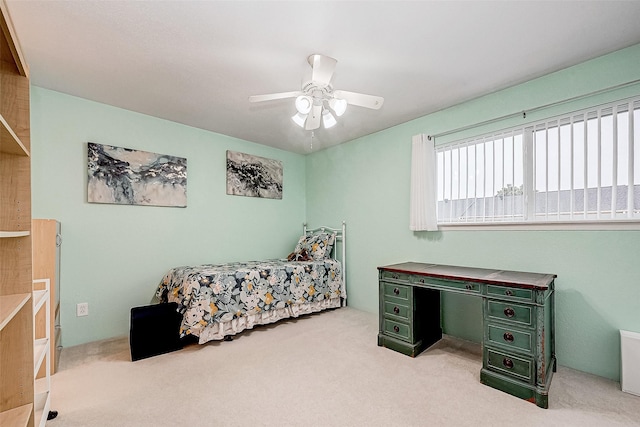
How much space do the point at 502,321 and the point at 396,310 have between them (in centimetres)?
84

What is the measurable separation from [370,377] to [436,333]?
1.05 meters

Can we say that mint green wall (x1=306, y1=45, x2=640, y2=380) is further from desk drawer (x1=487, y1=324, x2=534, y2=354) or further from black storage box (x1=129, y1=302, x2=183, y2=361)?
black storage box (x1=129, y1=302, x2=183, y2=361)

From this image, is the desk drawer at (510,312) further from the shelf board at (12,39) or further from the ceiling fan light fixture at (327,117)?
the shelf board at (12,39)

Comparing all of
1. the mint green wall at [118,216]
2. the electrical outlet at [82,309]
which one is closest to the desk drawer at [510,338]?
the mint green wall at [118,216]

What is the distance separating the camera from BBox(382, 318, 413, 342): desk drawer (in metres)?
2.52

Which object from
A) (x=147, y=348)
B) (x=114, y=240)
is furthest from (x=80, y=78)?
(x=147, y=348)

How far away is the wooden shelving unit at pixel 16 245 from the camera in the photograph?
1.23 meters

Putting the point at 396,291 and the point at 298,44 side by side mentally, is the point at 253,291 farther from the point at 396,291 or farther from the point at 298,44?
the point at 298,44

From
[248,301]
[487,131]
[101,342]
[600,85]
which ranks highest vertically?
[600,85]

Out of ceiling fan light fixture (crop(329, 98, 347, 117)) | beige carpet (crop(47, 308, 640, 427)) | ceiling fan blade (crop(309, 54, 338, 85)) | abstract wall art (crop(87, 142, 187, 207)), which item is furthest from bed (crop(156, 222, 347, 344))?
ceiling fan blade (crop(309, 54, 338, 85))

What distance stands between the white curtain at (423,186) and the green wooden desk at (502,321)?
26.6 inches

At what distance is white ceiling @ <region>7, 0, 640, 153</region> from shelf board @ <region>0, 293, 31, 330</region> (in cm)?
158

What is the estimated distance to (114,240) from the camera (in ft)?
9.86

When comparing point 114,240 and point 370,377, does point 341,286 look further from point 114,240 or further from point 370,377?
point 114,240
